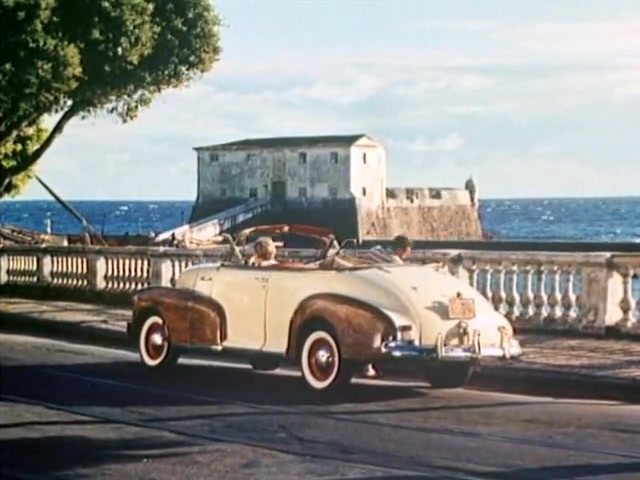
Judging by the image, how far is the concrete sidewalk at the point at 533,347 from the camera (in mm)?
10211

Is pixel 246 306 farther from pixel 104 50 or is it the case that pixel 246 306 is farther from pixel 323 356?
pixel 104 50

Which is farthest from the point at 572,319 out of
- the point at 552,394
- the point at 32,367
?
the point at 32,367

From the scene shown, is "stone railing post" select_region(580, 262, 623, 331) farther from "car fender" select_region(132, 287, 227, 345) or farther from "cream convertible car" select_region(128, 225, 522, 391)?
"car fender" select_region(132, 287, 227, 345)

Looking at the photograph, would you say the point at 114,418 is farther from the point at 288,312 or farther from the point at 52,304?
the point at 52,304

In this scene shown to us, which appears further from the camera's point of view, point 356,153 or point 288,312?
point 288,312

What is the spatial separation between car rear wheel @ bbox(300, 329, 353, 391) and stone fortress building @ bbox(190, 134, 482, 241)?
0.82 meters

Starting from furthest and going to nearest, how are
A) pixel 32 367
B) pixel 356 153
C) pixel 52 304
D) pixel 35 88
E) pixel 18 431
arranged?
pixel 52 304
pixel 32 367
pixel 35 88
pixel 18 431
pixel 356 153

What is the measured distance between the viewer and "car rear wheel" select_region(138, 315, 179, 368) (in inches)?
361

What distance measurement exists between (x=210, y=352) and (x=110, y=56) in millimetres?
1660

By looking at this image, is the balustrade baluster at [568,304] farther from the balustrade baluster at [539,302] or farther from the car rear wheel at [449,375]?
the car rear wheel at [449,375]

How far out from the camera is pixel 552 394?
1002 centimetres

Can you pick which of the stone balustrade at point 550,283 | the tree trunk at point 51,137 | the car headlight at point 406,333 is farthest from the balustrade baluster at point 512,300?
the car headlight at point 406,333

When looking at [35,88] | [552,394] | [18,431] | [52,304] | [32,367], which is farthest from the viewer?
[52,304]

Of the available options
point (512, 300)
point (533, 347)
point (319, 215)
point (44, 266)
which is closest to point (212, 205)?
point (319, 215)
